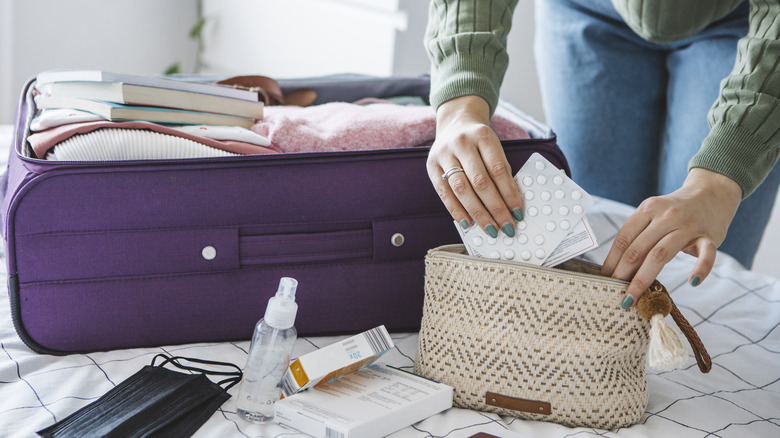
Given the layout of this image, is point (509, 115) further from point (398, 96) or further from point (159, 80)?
point (159, 80)

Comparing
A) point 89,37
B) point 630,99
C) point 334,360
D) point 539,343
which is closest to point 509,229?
point 539,343

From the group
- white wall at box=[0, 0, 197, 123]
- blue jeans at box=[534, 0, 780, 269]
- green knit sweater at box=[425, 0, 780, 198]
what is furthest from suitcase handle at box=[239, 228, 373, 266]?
white wall at box=[0, 0, 197, 123]

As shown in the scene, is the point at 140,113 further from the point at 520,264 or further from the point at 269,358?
the point at 520,264

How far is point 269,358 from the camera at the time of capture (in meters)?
0.76

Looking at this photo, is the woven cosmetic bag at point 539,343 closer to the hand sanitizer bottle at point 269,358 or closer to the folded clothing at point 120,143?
the hand sanitizer bottle at point 269,358

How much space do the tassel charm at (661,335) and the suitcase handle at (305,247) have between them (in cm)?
39

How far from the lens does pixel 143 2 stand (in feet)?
9.35

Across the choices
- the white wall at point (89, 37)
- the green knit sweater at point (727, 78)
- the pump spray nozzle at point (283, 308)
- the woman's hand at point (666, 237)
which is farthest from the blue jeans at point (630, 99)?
the white wall at point (89, 37)

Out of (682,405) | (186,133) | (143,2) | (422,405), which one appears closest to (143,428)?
(422,405)

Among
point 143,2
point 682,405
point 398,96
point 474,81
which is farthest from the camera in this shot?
point 143,2

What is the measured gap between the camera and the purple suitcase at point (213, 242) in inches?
33.9

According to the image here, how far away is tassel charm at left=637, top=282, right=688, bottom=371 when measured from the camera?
2.32ft

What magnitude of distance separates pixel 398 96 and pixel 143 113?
0.59 meters

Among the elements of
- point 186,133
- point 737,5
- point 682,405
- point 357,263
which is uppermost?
point 737,5
